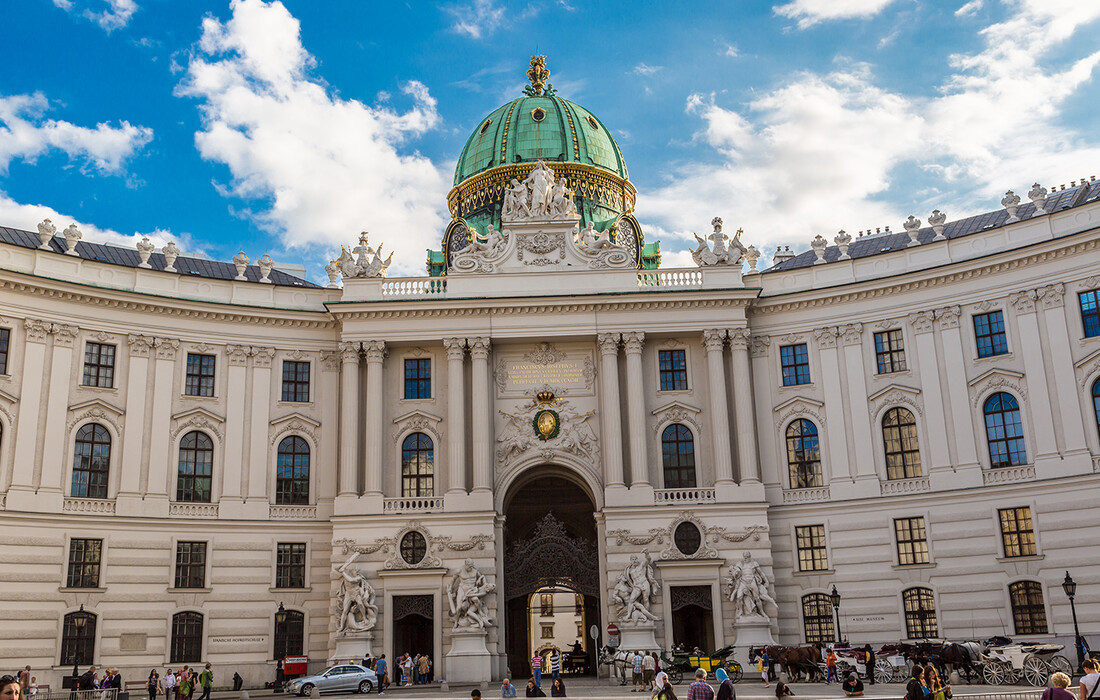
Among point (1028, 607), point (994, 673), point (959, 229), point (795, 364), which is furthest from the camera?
point (959, 229)

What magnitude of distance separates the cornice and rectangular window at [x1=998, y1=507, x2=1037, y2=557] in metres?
10.2

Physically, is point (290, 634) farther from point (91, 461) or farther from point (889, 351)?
point (889, 351)

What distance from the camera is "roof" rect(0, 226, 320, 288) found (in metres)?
46.2

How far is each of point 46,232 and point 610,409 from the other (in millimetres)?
25635

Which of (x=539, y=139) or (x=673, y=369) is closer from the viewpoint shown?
(x=673, y=369)

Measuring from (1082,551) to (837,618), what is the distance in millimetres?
9698

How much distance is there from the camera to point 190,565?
→ 4406cm

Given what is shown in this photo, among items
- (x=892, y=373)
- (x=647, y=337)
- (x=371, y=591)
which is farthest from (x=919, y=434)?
(x=371, y=591)

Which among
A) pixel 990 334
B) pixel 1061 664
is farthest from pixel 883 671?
pixel 990 334

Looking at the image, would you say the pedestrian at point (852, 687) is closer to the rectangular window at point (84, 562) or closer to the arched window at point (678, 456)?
the arched window at point (678, 456)

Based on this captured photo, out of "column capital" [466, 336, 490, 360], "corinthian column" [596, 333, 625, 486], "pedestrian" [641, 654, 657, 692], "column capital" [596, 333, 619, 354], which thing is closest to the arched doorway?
"corinthian column" [596, 333, 625, 486]

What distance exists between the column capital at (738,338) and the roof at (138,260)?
19.8 metres

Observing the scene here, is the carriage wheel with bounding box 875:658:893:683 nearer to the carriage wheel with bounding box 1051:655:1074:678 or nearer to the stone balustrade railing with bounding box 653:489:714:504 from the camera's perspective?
the carriage wheel with bounding box 1051:655:1074:678

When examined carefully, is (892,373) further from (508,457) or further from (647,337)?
(508,457)
